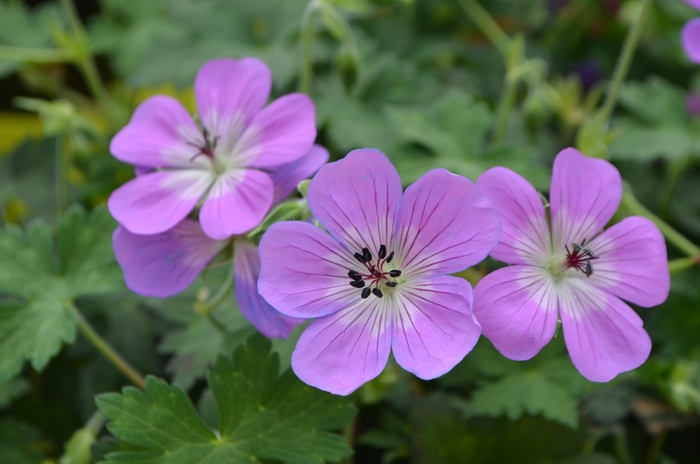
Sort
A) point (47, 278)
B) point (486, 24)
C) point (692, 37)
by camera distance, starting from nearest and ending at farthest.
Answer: point (47, 278) < point (692, 37) < point (486, 24)

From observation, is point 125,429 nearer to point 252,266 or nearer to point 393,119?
point 252,266

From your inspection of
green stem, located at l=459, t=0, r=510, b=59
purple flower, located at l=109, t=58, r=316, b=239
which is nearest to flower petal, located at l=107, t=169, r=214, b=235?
purple flower, located at l=109, t=58, r=316, b=239

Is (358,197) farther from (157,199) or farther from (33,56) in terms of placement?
(33,56)

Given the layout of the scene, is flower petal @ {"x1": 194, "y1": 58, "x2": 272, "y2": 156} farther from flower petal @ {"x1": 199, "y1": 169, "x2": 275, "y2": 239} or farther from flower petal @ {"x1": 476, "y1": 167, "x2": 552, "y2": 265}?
flower petal @ {"x1": 476, "y1": 167, "x2": 552, "y2": 265}

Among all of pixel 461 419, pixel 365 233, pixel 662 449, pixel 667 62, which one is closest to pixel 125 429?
pixel 365 233

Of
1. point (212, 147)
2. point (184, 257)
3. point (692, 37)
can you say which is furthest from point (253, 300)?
point (692, 37)

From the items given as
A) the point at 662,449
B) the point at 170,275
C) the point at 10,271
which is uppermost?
the point at 170,275
